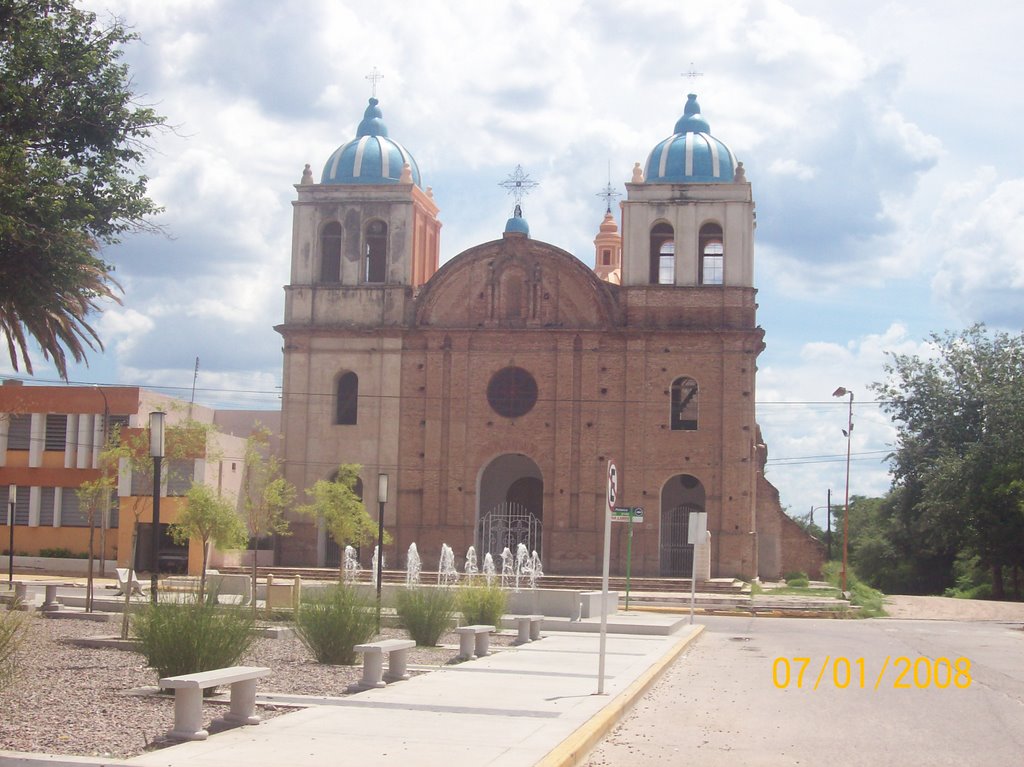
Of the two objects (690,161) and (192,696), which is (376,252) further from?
(192,696)

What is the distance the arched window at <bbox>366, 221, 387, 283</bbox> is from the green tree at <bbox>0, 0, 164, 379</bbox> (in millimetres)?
26282

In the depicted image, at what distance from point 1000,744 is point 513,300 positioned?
115 feet

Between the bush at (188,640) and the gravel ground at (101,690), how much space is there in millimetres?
375

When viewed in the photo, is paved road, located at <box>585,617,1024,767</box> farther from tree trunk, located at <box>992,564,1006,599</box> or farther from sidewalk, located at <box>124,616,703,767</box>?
tree trunk, located at <box>992,564,1006,599</box>

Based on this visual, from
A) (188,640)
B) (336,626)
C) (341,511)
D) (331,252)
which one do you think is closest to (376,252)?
(331,252)

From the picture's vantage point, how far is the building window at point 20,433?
4538cm

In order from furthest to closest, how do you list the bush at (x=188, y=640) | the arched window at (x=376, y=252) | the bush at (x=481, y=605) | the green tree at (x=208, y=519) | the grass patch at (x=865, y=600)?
1. the arched window at (x=376, y=252)
2. the grass patch at (x=865, y=600)
3. the green tree at (x=208, y=519)
4. the bush at (x=481, y=605)
5. the bush at (x=188, y=640)

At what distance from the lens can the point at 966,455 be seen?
47312mm

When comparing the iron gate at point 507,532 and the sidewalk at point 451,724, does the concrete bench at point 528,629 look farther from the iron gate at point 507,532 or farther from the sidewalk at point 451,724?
the iron gate at point 507,532

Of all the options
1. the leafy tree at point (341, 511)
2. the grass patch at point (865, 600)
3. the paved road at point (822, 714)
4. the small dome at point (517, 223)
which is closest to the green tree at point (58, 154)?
the paved road at point (822, 714)

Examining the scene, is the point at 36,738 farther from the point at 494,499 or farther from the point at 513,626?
the point at 494,499

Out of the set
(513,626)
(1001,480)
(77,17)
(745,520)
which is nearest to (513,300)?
(745,520)

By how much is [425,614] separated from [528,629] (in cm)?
282

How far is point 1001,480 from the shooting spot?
44594 mm
